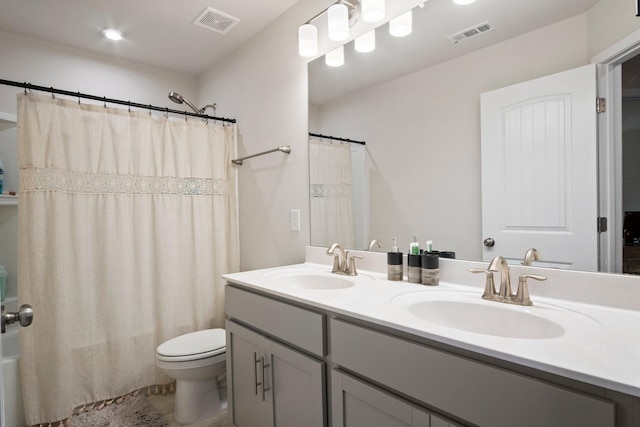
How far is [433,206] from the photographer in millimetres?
1481

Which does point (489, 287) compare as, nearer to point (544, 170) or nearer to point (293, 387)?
point (544, 170)

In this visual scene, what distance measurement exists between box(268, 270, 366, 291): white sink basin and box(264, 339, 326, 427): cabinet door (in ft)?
1.19

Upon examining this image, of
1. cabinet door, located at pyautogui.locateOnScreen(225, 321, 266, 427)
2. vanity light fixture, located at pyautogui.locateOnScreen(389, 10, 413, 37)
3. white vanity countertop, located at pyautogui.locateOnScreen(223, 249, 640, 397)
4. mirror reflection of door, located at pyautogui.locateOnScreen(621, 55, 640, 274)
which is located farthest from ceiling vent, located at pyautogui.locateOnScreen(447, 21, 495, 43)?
cabinet door, located at pyautogui.locateOnScreen(225, 321, 266, 427)

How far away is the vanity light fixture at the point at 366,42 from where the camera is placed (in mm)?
1698

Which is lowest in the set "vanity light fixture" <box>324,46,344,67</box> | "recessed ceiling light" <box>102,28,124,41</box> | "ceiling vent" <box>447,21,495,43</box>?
"ceiling vent" <box>447,21,495,43</box>

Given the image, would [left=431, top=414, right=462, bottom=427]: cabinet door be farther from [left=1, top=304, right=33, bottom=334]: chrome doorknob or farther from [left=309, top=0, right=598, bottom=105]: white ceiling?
[left=309, top=0, right=598, bottom=105]: white ceiling

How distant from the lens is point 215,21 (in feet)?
7.18

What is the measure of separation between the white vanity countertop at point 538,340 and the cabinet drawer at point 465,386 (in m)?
0.04

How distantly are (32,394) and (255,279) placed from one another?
4.55 feet

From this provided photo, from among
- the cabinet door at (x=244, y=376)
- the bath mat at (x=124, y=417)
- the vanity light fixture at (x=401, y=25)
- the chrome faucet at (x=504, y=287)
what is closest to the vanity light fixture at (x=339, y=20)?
the vanity light fixture at (x=401, y=25)

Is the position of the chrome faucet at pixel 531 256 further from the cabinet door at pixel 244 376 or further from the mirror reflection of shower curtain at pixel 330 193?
the cabinet door at pixel 244 376

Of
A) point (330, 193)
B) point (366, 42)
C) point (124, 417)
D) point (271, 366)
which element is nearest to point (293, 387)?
point (271, 366)

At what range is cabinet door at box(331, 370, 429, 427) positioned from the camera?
2.91 feet

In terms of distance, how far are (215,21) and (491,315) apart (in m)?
2.29
